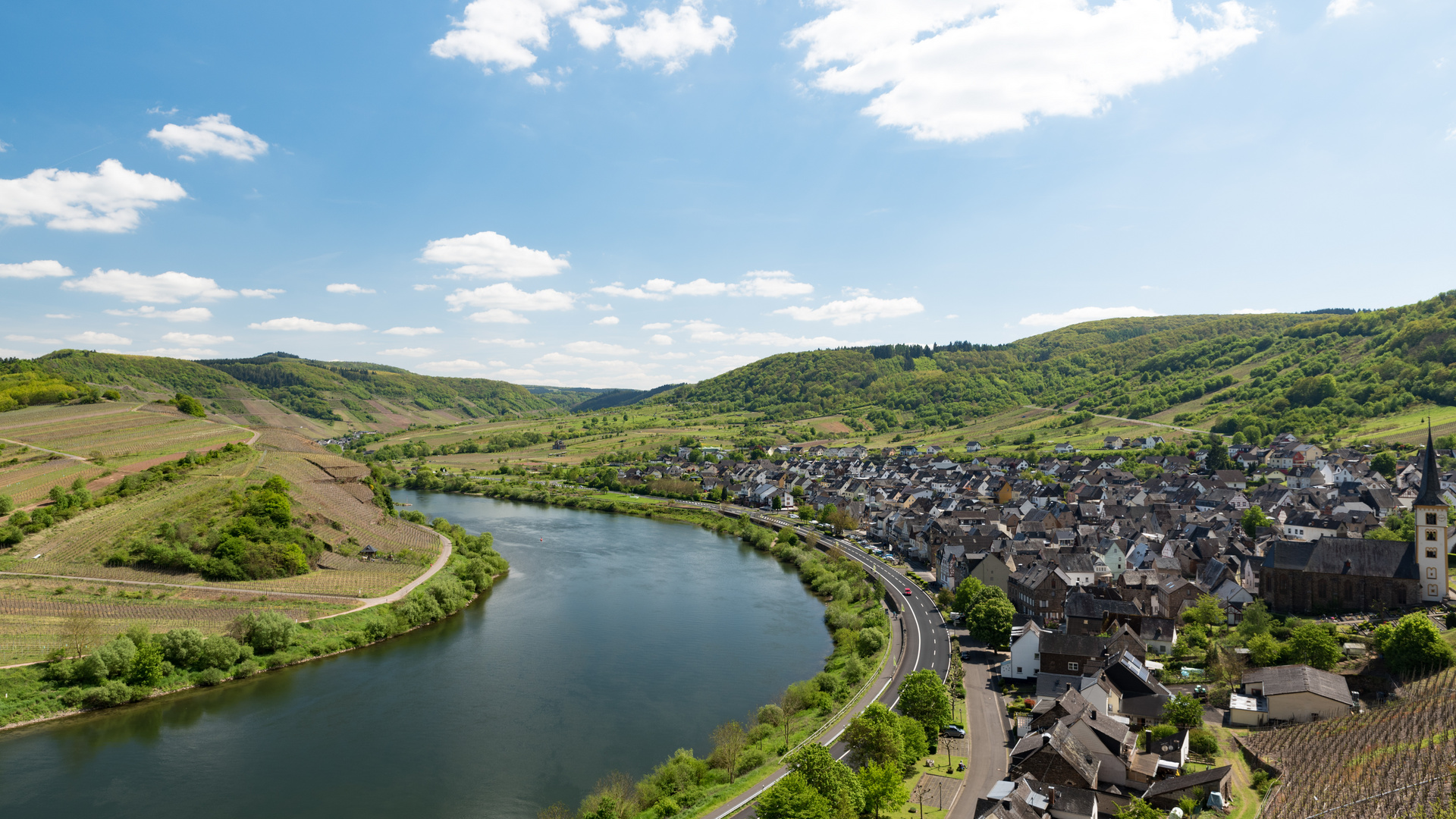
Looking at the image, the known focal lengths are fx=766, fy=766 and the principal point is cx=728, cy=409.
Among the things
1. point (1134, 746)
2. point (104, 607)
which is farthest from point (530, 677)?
point (1134, 746)

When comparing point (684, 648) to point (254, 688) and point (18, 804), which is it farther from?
point (18, 804)

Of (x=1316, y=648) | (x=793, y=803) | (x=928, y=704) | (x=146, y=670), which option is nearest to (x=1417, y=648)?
(x=1316, y=648)

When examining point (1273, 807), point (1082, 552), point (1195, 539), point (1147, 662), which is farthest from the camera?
point (1195, 539)

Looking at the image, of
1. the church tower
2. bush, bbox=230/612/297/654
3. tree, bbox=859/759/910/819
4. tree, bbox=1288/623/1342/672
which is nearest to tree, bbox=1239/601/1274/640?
tree, bbox=1288/623/1342/672

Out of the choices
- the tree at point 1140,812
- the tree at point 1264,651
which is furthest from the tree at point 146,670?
the tree at point 1264,651

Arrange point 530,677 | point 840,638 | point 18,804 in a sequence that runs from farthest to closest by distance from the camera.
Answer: point 840,638
point 530,677
point 18,804

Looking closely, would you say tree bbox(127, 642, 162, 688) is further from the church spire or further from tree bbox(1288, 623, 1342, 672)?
the church spire

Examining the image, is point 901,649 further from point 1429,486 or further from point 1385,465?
point 1385,465
